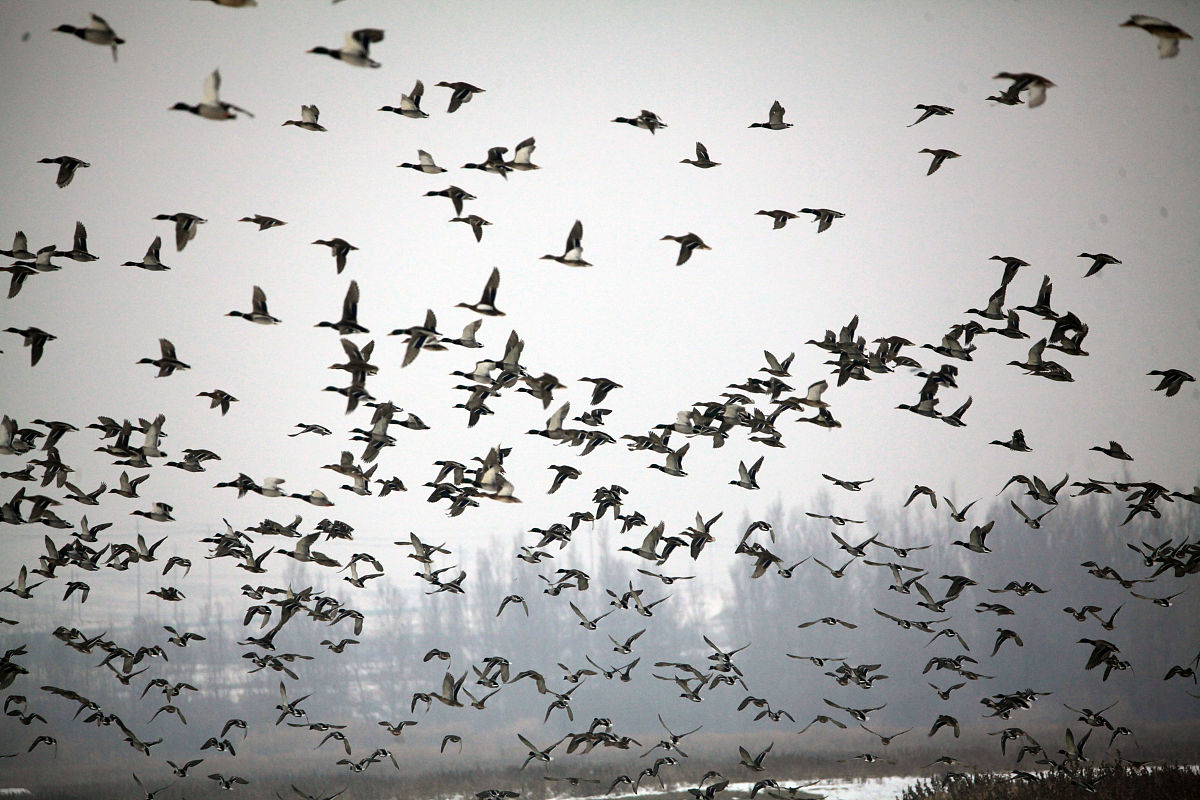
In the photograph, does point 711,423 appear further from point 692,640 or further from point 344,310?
point 692,640

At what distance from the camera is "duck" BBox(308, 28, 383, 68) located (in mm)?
14641

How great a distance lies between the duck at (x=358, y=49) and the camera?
14.6 meters

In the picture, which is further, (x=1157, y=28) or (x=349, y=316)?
(x=349, y=316)

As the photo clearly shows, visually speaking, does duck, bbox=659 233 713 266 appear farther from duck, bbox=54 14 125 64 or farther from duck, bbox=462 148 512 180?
duck, bbox=54 14 125 64

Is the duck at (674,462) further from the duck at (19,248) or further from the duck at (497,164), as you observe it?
the duck at (19,248)

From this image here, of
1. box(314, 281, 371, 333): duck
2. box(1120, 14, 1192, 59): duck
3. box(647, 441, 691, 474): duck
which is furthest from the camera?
box(647, 441, 691, 474): duck

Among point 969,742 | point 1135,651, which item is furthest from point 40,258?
point 1135,651

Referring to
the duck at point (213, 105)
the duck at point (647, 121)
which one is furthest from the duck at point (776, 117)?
the duck at point (213, 105)

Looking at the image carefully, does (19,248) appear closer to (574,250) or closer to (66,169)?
(66,169)

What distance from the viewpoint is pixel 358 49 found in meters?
14.8

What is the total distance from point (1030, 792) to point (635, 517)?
18.1 meters

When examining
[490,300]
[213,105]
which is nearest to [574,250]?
[490,300]

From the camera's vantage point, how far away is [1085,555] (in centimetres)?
11131

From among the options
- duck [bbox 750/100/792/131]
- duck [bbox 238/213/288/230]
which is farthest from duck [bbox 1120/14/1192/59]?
duck [bbox 238/213/288/230]
